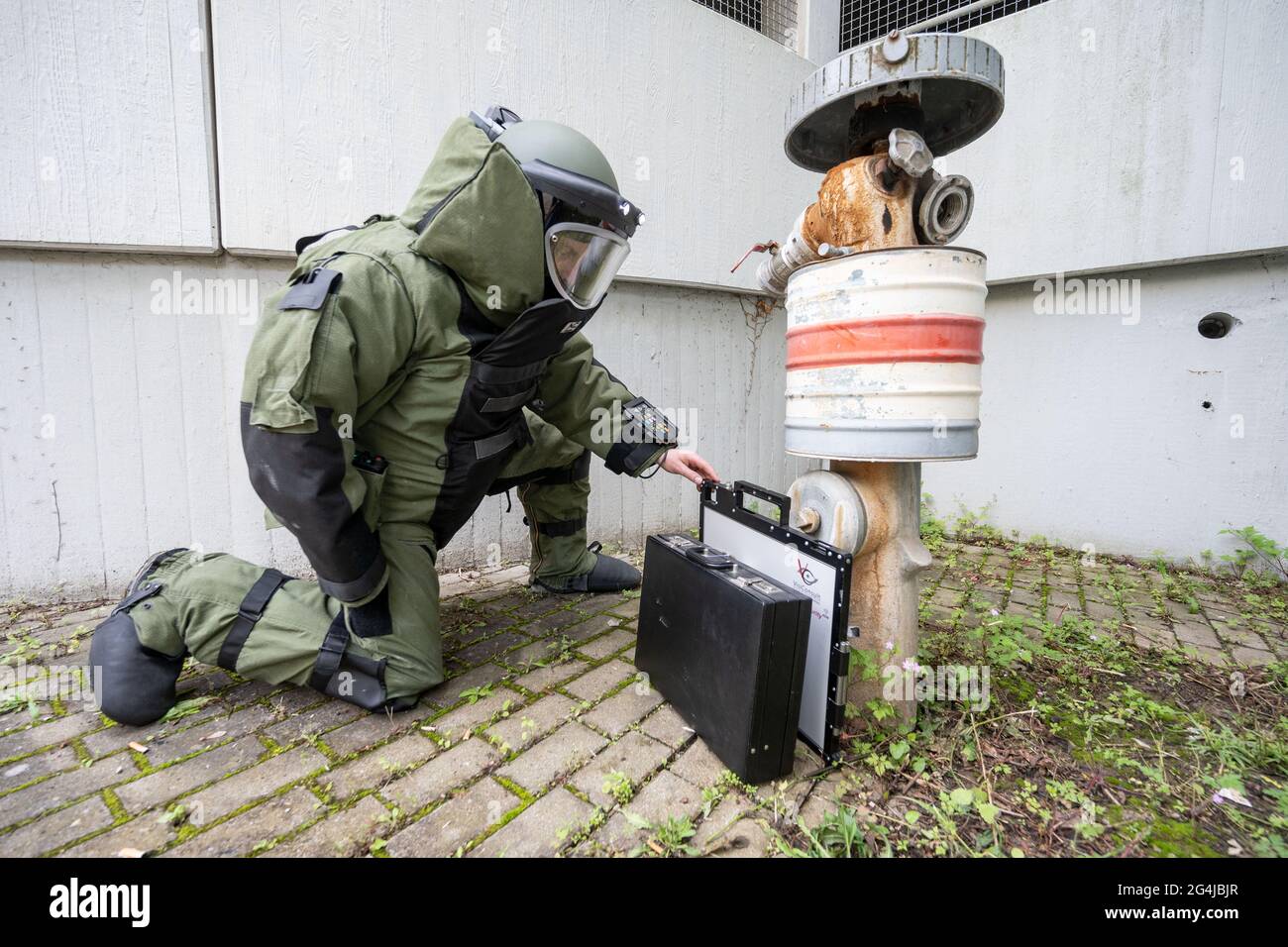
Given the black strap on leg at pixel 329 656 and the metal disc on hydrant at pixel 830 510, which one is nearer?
the metal disc on hydrant at pixel 830 510

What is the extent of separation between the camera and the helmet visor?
6.32 ft

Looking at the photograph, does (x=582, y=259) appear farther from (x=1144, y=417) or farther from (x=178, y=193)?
(x=1144, y=417)

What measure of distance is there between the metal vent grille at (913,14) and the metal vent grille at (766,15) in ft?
1.94

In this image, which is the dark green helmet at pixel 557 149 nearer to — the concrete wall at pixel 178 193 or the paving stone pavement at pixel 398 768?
the concrete wall at pixel 178 193

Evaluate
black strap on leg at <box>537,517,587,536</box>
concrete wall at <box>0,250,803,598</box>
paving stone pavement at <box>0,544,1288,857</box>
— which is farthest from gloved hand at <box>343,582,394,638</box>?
concrete wall at <box>0,250,803,598</box>

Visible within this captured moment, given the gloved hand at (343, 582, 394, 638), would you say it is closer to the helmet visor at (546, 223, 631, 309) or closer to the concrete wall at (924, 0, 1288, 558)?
the helmet visor at (546, 223, 631, 309)

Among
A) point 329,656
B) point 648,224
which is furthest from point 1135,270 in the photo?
point 329,656

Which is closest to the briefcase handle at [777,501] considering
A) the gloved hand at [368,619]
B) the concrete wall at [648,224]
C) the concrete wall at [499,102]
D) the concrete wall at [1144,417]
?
the gloved hand at [368,619]

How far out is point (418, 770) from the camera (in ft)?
5.54

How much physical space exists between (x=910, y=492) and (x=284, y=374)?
72.1 inches

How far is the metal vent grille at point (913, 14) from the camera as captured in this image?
172 inches

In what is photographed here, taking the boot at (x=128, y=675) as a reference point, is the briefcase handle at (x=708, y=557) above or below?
above

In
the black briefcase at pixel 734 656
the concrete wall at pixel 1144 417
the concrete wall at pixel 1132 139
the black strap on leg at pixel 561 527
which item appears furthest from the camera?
the concrete wall at pixel 1144 417
